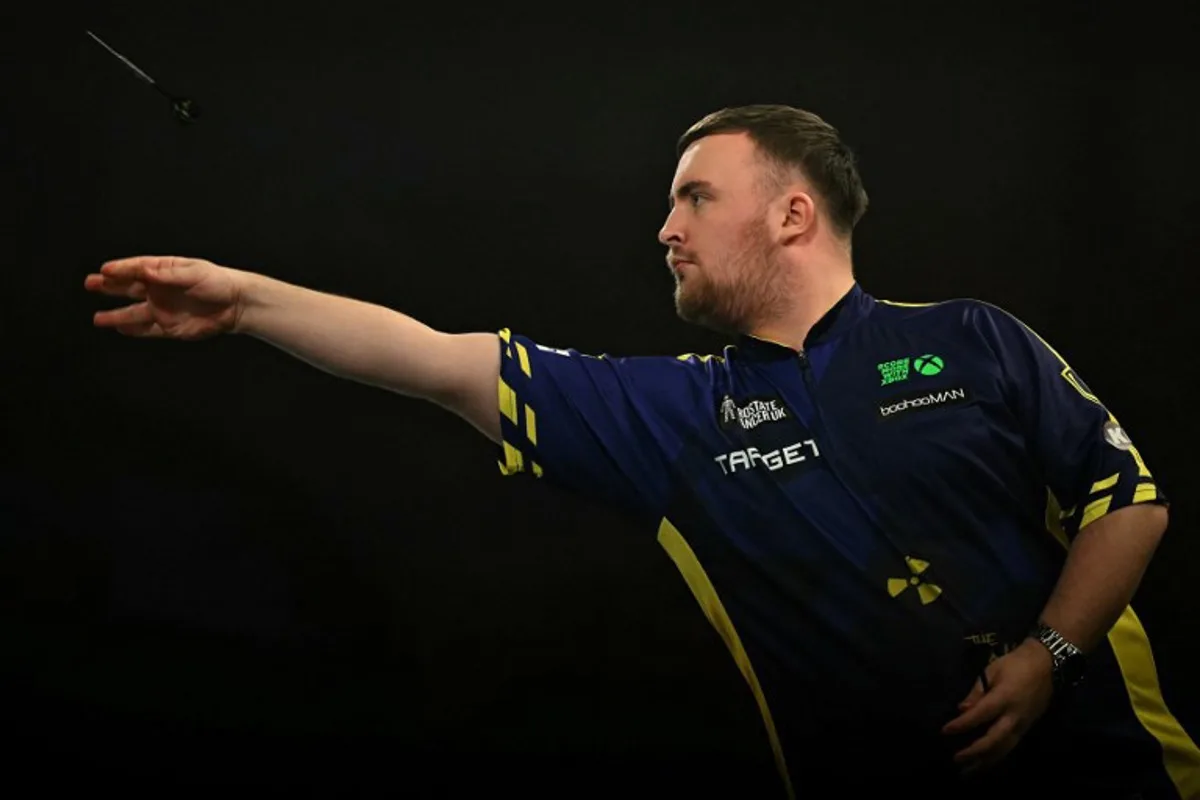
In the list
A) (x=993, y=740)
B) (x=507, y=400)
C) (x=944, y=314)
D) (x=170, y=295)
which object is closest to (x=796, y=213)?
(x=944, y=314)

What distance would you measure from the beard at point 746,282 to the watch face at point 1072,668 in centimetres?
60

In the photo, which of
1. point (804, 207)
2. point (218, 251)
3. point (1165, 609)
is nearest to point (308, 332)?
point (804, 207)

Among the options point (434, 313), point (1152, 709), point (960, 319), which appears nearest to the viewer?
point (1152, 709)

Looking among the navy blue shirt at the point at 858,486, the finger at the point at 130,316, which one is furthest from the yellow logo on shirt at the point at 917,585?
the finger at the point at 130,316

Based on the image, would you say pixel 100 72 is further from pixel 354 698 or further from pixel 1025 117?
pixel 1025 117

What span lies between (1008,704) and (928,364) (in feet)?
1.49

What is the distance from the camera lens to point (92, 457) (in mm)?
2217

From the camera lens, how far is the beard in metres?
1.73

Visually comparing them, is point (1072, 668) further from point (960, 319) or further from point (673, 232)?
point (673, 232)

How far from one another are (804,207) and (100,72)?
1356mm

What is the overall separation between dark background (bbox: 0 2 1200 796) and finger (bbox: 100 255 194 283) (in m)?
0.88

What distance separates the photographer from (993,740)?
4.78ft

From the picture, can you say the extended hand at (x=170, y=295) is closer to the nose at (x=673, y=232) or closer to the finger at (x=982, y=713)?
the nose at (x=673, y=232)

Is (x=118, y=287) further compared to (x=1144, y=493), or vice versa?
(x=1144, y=493)
